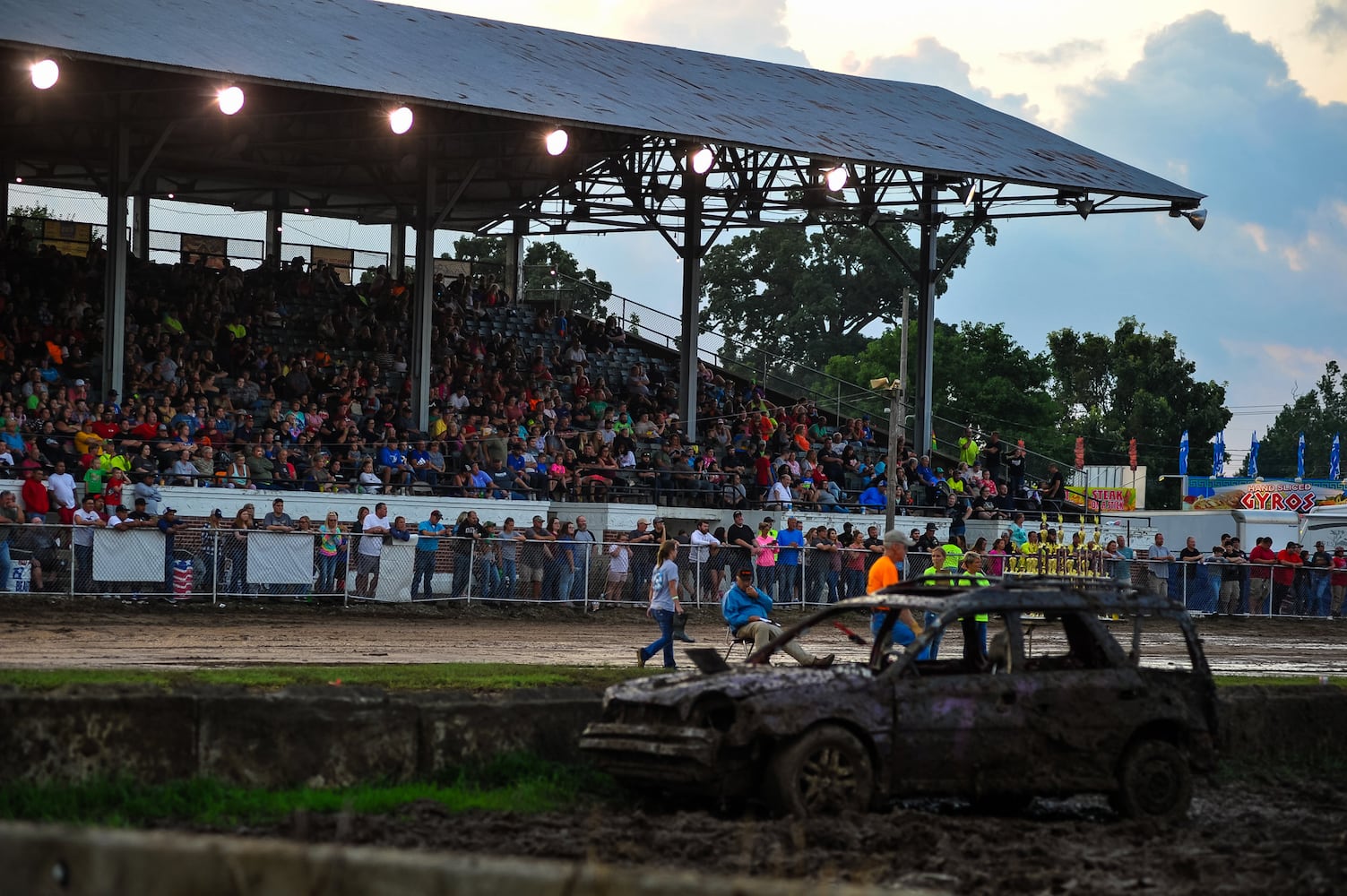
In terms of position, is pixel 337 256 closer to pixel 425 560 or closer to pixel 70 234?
pixel 70 234

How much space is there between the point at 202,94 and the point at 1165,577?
20.5 m

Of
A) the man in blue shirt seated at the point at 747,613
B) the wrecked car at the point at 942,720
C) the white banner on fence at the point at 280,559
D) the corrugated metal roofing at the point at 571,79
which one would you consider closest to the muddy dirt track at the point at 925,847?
the wrecked car at the point at 942,720

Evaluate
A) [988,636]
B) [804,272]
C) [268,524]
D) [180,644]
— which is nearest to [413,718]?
[988,636]


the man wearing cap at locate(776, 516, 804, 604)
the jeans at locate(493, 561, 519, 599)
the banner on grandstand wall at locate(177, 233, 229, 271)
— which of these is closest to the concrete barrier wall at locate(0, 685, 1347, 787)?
the jeans at locate(493, 561, 519, 599)

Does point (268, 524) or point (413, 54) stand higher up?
point (413, 54)

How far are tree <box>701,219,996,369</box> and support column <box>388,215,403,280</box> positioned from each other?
49.8 m

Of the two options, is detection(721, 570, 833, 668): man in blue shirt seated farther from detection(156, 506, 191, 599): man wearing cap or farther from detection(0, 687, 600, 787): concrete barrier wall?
detection(156, 506, 191, 599): man wearing cap

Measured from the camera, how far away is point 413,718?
460 inches

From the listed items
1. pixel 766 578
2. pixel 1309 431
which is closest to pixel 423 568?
pixel 766 578

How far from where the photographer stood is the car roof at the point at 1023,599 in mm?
11766

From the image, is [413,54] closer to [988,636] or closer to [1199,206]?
[1199,206]

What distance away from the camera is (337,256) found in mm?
49969

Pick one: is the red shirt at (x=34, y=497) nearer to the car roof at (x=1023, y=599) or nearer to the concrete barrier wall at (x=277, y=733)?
the concrete barrier wall at (x=277, y=733)

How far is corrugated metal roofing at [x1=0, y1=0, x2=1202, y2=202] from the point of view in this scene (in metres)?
27.2
